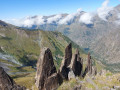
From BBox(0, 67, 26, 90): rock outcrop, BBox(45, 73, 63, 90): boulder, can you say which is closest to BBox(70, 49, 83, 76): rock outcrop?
BBox(45, 73, 63, 90): boulder

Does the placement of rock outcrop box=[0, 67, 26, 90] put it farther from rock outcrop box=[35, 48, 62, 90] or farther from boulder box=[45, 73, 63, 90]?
boulder box=[45, 73, 63, 90]

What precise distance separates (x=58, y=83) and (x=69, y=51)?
84.4 feet

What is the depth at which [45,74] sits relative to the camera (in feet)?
142

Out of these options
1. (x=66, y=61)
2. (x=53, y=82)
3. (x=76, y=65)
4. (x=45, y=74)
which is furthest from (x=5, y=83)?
(x=76, y=65)

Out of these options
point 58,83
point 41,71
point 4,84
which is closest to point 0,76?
point 4,84

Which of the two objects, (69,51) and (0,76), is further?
(69,51)

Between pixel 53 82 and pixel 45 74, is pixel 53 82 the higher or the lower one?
the lower one

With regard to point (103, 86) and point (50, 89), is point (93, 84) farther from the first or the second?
point (50, 89)

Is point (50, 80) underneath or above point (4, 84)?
underneath

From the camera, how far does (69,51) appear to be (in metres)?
68.9

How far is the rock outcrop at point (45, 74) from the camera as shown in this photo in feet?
138

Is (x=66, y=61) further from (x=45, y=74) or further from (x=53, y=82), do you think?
(x=45, y=74)

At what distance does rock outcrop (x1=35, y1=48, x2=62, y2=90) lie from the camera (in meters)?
42.1

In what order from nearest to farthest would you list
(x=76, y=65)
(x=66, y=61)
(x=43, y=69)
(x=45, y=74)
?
1. (x=43, y=69)
2. (x=45, y=74)
3. (x=66, y=61)
4. (x=76, y=65)
